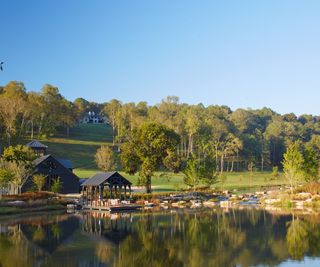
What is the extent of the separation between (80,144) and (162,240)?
329 feet

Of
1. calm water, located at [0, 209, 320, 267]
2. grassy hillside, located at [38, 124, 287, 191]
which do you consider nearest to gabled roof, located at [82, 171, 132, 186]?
calm water, located at [0, 209, 320, 267]

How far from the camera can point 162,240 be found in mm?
34750

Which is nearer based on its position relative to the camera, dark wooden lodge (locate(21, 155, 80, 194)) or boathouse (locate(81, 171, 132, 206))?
boathouse (locate(81, 171, 132, 206))

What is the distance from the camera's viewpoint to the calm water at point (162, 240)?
27.6 m

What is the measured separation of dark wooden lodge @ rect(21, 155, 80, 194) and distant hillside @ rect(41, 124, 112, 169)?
29.6m

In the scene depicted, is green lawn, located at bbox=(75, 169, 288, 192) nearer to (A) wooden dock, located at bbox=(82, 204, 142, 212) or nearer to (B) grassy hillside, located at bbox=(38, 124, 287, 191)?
(B) grassy hillside, located at bbox=(38, 124, 287, 191)

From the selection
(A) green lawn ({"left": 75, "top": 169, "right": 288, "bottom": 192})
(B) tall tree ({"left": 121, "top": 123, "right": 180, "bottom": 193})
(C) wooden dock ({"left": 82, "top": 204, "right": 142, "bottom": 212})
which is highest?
(B) tall tree ({"left": 121, "top": 123, "right": 180, "bottom": 193})

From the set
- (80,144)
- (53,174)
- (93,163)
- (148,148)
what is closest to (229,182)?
(148,148)

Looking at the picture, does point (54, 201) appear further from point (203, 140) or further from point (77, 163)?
point (203, 140)

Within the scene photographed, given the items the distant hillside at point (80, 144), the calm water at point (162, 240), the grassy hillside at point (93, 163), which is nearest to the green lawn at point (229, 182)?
the grassy hillside at point (93, 163)

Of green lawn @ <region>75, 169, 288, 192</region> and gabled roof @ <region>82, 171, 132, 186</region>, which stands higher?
gabled roof @ <region>82, 171, 132, 186</region>

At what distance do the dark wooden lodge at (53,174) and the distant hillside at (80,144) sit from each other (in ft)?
97.1

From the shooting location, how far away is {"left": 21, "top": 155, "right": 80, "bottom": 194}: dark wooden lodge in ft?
244

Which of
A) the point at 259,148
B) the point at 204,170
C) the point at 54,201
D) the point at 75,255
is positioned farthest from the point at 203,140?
the point at 75,255
